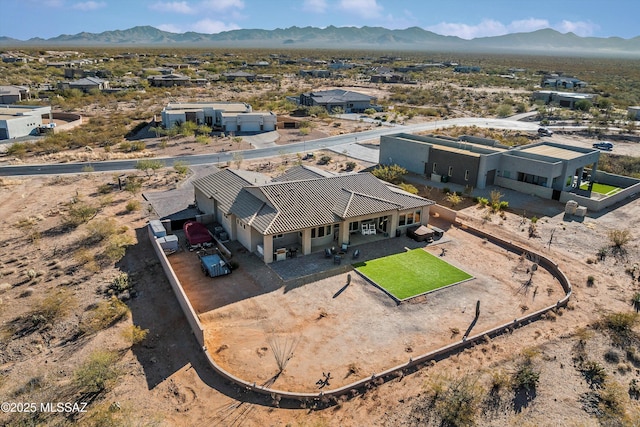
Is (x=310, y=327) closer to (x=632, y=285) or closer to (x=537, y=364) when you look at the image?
(x=537, y=364)

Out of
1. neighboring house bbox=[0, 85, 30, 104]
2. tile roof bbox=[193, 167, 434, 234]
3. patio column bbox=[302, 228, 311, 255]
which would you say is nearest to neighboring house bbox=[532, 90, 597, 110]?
tile roof bbox=[193, 167, 434, 234]

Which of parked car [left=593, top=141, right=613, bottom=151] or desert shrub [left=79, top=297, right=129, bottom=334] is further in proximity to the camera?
parked car [left=593, top=141, right=613, bottom=151]

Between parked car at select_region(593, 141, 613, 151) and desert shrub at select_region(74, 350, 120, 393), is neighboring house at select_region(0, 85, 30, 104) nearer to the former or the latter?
desert shrub at select_region(74, 350, 120, 393)

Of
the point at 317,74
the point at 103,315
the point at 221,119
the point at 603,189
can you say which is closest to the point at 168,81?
the point at 221,119

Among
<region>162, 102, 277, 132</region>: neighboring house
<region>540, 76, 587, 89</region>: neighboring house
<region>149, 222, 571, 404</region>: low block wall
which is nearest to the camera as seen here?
<region>149, 222, 571, 404</region>: low block wall

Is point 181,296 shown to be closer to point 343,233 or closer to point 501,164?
point 343,233

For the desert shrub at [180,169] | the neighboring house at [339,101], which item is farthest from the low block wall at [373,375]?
the neighboring house at [339,101]

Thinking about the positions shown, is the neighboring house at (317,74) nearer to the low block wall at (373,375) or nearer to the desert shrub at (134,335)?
the low block wall at (373,375)
